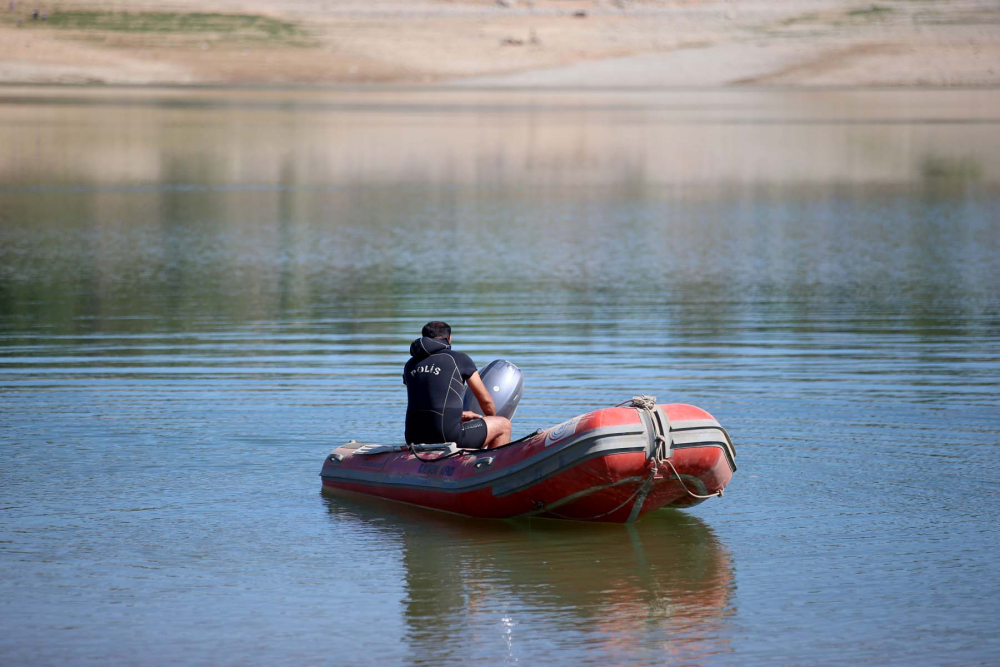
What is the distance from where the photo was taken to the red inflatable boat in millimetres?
9828

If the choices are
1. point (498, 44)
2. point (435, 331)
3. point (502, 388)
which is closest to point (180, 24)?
point (498, 44)

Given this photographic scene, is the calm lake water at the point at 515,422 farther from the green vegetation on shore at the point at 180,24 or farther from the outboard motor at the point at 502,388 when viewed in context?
the green vegetation on shore at the point at 180,24

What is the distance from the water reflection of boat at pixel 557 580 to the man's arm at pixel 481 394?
0.95m

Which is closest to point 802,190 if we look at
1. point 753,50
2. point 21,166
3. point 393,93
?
point 21,166

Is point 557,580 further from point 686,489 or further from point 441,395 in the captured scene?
point 441,395

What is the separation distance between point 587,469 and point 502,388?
227 cm

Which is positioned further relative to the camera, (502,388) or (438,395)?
(502,388)

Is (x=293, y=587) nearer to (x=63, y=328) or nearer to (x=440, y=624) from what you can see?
(x=440, y=624)

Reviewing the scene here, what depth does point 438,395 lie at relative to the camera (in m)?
10.9

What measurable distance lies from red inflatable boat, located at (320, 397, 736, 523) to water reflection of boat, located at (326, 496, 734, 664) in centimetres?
17

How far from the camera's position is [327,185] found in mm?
39938

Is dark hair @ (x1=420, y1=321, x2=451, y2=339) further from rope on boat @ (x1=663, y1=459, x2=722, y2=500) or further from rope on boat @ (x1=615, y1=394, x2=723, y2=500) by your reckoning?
rope on boat @ (x1=663, y1=459, x2=722, y2=500)

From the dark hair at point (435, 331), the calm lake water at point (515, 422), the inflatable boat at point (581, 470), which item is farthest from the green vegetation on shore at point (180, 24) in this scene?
the inflatable boat at point (581, 470)

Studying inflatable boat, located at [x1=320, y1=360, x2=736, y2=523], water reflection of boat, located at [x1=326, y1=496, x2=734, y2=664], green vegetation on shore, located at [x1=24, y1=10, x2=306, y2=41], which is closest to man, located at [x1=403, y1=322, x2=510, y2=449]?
inflatable boat, located at [x1=320, y1=360, x2=736, y2=523]
